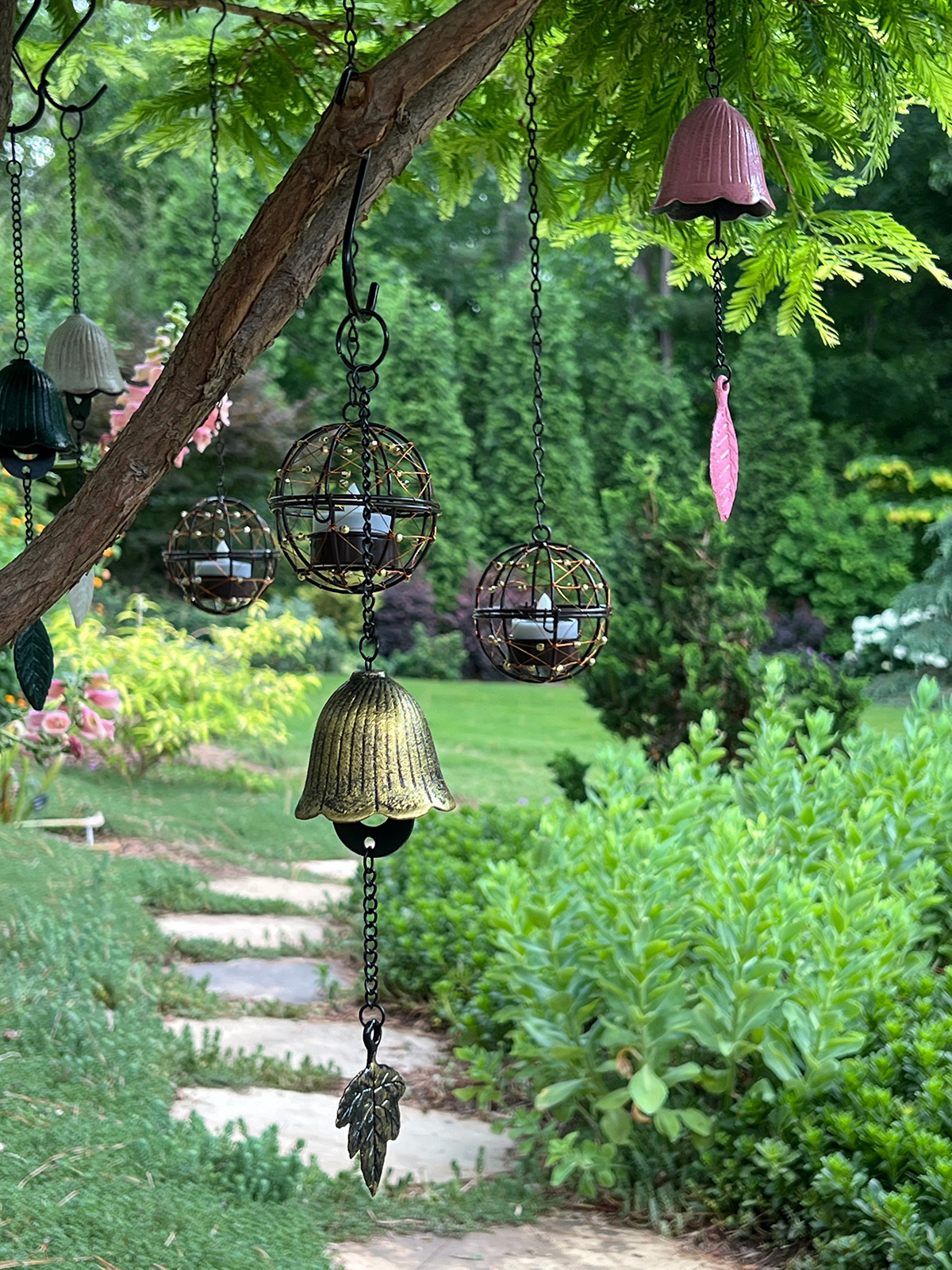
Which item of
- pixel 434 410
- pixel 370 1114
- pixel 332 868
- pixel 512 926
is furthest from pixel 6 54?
pixel 434 410

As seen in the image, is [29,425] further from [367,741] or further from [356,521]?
[367,741]

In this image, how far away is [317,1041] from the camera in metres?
4.04

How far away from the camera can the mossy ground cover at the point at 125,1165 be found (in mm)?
2414

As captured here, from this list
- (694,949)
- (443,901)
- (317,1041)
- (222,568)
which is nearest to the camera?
(694,949)

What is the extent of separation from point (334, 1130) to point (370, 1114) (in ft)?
6.32

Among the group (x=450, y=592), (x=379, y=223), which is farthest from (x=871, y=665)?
(x=379, y=223)

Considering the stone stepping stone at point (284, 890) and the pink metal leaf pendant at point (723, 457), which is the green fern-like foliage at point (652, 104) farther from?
the stone stepping stone at point (284, 890)

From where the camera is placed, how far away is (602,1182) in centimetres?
293

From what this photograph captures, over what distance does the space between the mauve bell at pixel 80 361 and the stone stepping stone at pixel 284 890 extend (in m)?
3.40

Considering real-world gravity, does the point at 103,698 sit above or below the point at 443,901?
above

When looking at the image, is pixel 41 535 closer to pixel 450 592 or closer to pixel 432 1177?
pixel 432 1177

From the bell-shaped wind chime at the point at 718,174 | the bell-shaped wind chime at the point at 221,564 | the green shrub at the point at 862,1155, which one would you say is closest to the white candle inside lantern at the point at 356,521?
the bell-shaped wind chime at the point at 718,174

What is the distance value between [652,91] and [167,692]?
5596mm

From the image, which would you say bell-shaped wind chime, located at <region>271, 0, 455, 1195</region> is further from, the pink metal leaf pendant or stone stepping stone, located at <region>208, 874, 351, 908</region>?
stone stepping stone, located at <region>208, 874, 351, 908</region>
